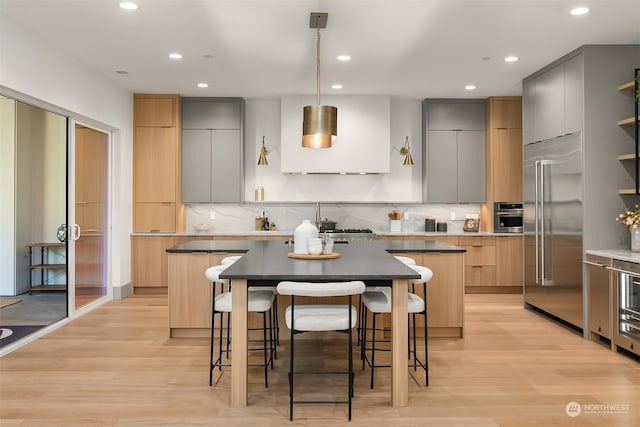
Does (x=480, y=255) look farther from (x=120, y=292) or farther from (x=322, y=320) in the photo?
(x=120, y=292)

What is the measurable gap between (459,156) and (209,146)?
3.63 m

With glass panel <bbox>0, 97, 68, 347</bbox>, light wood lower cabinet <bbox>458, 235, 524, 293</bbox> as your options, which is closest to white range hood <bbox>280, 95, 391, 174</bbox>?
light wood lower cabinet <bbox>458, 235, 524, 293</bbox>

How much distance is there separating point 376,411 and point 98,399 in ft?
5.84

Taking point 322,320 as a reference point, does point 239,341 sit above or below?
below

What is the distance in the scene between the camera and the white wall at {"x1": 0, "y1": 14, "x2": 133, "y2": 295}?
4.15m

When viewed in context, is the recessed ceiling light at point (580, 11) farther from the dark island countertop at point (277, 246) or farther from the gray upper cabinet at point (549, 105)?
the dark island countertop at point (277, 246)

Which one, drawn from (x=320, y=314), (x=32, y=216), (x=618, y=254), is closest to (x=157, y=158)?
(x=32, y=216)

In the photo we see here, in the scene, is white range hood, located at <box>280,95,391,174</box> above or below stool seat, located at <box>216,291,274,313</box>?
above

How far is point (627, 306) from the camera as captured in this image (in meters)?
4.03

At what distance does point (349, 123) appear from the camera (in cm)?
693

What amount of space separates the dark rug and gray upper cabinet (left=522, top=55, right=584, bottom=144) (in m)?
5.52

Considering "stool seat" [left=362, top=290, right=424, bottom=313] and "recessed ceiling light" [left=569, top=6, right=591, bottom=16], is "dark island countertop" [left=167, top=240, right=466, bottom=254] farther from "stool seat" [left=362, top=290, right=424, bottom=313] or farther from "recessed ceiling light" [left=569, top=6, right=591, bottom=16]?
"recessed ceiling light" [left=569, top=6, right=591, bottom=16]

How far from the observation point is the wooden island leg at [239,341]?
9.88 feet

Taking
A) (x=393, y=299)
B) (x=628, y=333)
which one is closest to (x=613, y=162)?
(x=628, y=333)
